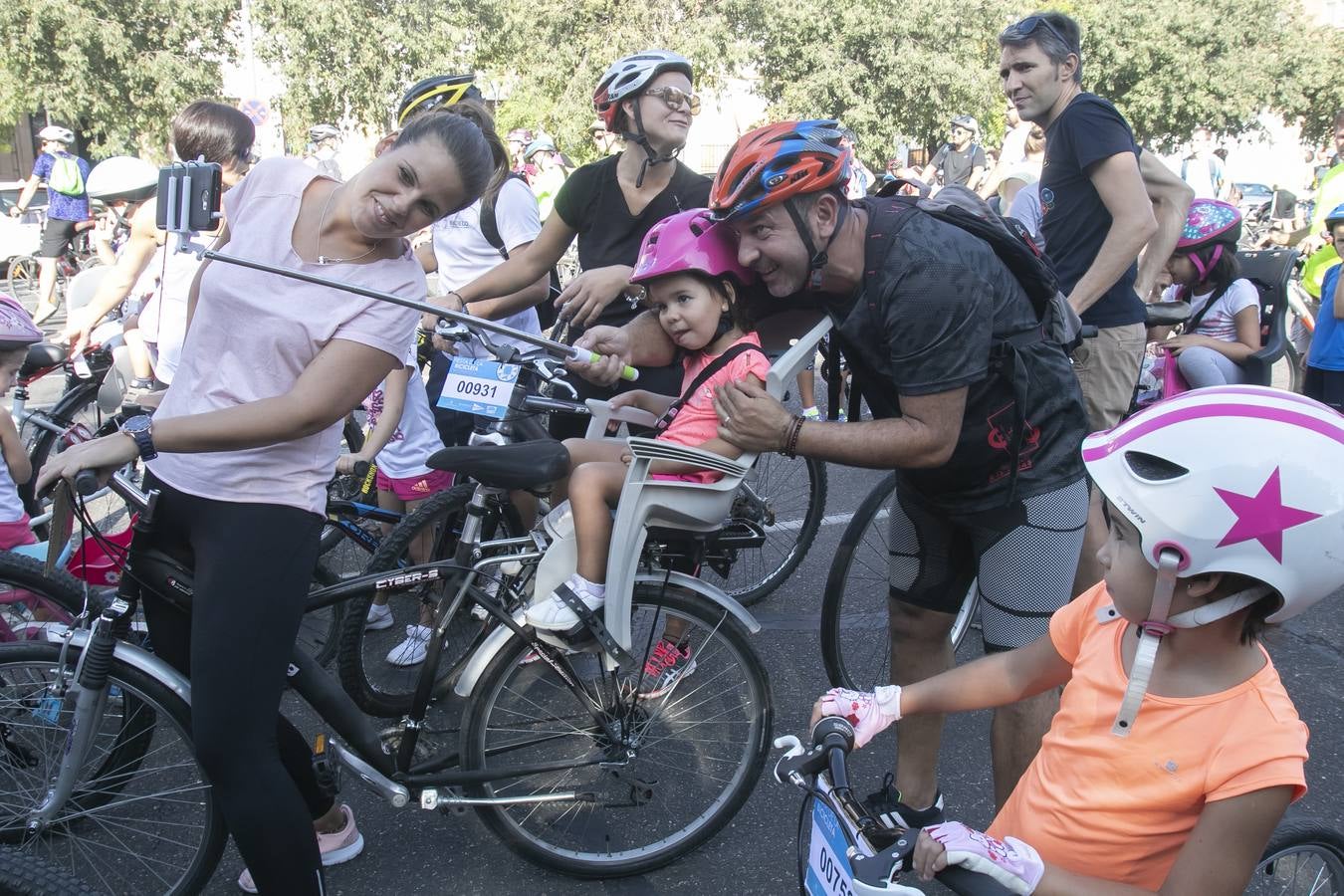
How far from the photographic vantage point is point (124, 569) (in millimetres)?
2287

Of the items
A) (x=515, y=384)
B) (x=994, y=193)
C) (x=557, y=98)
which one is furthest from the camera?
(x=557, y=98)

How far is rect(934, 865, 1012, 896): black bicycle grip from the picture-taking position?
130 cm

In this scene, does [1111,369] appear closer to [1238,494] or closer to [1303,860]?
[1303,860]

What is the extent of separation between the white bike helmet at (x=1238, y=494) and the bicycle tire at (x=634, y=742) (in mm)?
1377

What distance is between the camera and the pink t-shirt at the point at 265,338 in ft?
6.95

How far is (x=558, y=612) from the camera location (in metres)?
2.51

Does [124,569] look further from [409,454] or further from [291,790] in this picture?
[409,454]

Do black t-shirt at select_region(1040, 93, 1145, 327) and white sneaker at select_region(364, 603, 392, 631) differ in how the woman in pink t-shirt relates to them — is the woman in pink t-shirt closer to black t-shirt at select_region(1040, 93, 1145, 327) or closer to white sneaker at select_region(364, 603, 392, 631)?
white sneaker at select_region(364, 603, 392, 631)

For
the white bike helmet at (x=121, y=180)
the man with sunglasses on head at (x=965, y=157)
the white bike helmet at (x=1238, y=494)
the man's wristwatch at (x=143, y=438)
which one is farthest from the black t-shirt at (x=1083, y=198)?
the man with sunglasses on head at (x=965, y=157)

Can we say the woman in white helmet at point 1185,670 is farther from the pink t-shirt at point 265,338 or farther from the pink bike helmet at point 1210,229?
the pink bike helmet at point 1210,229

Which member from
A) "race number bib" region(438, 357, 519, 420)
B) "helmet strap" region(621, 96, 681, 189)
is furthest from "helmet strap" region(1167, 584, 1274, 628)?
"helmet strap" region(621, 96, 681, 189)

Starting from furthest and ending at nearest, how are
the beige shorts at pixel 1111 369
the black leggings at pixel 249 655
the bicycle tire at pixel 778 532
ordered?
the bicycle tire at pixel 778 532
the beige shorts at pixel 1111 369
the black leggings at pixel 249 655

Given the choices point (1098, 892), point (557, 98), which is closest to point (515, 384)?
point (1098, 892)

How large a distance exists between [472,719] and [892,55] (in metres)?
28.0
